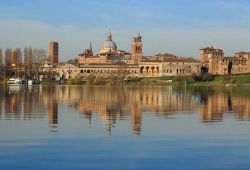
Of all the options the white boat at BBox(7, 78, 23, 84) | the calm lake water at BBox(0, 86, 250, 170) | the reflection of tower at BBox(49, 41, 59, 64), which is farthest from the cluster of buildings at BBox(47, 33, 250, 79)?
the calm lake water at BBox(0, 86, 250, 170)

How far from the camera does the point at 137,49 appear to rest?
11788 cm

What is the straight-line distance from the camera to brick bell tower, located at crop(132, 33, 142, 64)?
117319 mm

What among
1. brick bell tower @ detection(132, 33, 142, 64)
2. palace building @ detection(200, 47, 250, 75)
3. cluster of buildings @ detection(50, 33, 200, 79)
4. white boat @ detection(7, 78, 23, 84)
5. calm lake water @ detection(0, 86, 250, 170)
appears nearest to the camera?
calm lake water @ detection(0, 86, 250, 170)

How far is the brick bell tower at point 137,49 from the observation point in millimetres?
117319

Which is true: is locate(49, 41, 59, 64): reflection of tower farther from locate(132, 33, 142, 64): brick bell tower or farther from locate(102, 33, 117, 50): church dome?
locate(132, 33, 142, 64): brick bell tower

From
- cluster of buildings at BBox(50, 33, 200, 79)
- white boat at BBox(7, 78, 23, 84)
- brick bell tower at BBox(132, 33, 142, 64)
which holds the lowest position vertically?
white boat at BBox(7, 78, 23, 84)

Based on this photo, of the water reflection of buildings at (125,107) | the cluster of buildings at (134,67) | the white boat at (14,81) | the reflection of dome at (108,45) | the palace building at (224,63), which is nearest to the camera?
the water reflection of buildings at (125,107)

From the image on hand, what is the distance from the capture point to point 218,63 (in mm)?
97688

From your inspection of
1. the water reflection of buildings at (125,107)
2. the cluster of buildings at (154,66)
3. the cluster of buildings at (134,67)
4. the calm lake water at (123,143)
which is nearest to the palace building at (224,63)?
the cluster of buildings at (154,66)

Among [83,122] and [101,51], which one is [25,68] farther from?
[83,122]

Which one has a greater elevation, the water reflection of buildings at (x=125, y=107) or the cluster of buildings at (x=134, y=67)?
the cluster of buildings at (x=134, y=67)

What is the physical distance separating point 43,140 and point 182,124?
485cm

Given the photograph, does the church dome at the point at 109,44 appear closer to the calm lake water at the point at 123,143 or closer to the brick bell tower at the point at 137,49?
the brick bell tower at the point at 137,49

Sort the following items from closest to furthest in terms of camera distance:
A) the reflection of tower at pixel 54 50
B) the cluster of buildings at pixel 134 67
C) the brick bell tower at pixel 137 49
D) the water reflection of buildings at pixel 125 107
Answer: the water reflection of buildings at pixel 125 107 → the cluster of buildings at pixel 134 67 → the brick bell tower at pixel 137 49 → the reflection of tower at pixel 54 50
